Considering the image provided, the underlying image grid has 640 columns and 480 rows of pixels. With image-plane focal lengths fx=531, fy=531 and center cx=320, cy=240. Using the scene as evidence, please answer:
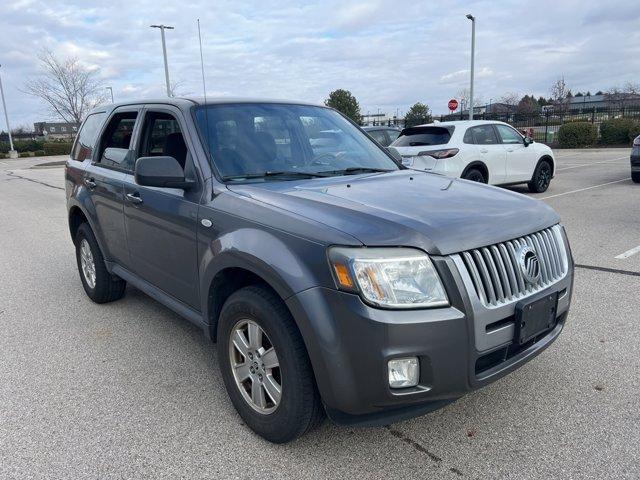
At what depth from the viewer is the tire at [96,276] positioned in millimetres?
4801

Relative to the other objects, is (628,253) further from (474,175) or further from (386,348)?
(386,348)

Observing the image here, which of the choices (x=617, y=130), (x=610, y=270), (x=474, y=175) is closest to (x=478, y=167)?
(x=474, y=175)

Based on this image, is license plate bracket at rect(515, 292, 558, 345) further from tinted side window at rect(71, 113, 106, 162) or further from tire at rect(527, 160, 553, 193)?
→ tire at rect(527, 160, 553, 193)

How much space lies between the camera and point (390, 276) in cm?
225

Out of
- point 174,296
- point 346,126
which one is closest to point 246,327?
point 174,296

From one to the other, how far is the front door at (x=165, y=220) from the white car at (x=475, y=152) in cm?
636

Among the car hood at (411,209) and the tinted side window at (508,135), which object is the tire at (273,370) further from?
the tinted side window at (508,135)

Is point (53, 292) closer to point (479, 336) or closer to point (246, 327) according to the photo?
point (246, 327)

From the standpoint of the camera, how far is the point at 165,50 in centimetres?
1608

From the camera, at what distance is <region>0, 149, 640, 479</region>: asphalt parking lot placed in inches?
102

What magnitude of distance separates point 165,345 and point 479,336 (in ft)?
8.62

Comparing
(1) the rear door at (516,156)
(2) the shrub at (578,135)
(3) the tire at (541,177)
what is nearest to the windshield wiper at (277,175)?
(1) the rear door at (516,156)

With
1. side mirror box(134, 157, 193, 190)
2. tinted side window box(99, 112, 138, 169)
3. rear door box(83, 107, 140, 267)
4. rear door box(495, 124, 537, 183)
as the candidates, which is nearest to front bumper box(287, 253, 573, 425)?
side mirror box(134, 157, 193, 190)

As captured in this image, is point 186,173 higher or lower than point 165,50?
lower
